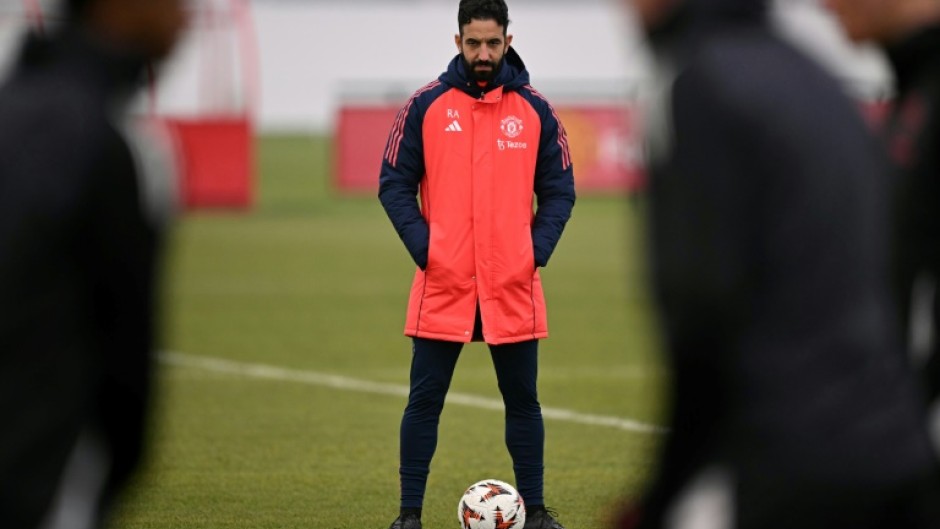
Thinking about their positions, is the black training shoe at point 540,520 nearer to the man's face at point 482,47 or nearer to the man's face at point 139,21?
the man's face at point 482,47

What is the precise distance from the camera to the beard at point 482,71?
6844 mm

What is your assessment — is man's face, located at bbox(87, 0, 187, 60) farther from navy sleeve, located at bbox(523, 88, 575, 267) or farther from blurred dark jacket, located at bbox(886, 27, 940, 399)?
navy sleeve, located at bbox(523, 88, 575, 267)

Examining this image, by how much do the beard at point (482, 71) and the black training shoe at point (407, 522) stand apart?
5.92 ft

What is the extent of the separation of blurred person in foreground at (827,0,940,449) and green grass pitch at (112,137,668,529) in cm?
49

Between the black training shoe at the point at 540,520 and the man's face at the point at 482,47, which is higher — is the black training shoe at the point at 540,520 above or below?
below

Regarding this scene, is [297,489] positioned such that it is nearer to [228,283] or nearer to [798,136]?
[798,136]

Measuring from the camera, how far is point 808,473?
2.71 metres

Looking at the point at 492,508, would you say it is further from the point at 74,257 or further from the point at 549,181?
the point at 74,257

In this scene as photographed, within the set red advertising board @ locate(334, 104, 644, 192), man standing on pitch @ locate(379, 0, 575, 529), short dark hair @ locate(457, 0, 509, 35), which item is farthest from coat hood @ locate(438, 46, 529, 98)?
red advertising board @ locate(334, 104, 644, 192)

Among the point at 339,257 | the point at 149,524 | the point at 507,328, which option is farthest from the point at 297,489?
the point at 339,257

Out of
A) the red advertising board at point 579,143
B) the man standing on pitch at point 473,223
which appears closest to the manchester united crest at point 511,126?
the man standing on pitch at point 473,223

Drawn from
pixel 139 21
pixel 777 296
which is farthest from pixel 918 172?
pixel 139 21

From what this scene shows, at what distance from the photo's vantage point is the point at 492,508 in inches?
274

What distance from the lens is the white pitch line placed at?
980 cm
